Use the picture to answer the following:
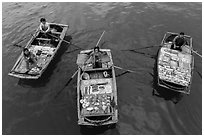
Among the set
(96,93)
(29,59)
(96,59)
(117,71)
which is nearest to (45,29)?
(29,59)

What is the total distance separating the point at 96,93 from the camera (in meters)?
17.0

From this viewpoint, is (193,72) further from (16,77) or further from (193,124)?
(16,77)

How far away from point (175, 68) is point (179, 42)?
2.92m

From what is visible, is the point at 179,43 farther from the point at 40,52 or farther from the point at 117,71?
the point at 40,52

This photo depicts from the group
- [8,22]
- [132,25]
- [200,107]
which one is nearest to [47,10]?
[8,22]

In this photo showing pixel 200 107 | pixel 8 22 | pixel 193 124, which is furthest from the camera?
pixel 8 22

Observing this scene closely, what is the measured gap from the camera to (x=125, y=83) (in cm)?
1964

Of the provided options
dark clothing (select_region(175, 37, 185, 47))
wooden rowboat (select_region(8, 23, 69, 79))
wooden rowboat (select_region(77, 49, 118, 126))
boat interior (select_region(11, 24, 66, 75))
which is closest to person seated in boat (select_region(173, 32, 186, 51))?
dark clothing (select_region(175, 37, 185, 47))

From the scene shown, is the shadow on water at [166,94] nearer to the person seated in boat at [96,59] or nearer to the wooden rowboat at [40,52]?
the person seated in boat at [96,59]

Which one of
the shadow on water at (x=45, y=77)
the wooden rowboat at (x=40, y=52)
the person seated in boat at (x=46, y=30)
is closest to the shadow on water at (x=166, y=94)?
the shadow on water at (x=45, y=77)

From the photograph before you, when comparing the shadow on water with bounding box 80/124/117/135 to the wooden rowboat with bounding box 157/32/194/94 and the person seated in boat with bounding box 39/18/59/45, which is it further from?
the person seated in boat with bounding box 39/18/59/45

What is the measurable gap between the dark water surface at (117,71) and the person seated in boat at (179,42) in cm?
254

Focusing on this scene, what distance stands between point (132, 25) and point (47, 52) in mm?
10688

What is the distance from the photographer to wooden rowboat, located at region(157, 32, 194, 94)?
57.9 feet
